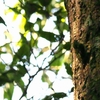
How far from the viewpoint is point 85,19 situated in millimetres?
743

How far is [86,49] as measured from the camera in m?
0.70

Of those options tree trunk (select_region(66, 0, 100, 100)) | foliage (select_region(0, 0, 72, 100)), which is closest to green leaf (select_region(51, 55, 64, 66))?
foliage (select_region(0, 0, 72, 100))

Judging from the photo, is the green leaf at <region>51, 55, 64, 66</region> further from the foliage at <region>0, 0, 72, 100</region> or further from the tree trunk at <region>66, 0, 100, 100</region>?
the tree trunk at <region>66, 0, 100, 100</region>

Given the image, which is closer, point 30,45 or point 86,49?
point 86,49

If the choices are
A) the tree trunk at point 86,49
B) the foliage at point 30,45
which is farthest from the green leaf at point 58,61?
the tree trunk at point 86,49

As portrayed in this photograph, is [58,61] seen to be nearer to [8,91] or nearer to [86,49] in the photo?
[8,91]

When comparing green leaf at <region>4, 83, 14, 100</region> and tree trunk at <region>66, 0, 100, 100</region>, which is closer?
tree trunk at <region>66, 0, 100, 100</region>

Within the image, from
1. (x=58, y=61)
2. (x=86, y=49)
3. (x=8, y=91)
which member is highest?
(x=58, y=61)

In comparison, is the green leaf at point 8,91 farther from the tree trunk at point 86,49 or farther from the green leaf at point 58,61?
the tree trunk at point 86,49

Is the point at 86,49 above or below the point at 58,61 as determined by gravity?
below

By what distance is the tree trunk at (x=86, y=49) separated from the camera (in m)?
0.65

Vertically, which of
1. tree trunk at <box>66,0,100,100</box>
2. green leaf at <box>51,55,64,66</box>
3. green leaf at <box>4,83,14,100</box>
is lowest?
tree trunk at <box>66,0,100,100</box>

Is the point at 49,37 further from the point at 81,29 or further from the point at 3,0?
the point at 81,29

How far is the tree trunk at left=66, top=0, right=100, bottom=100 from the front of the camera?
0.65 metres
